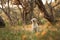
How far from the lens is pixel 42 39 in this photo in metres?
9.27

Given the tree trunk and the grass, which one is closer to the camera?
the grass

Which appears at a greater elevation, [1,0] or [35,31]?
[1,0]

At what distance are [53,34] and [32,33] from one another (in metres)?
1.03

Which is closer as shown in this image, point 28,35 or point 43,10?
point 28,35

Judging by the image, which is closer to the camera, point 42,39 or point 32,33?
point 42,39

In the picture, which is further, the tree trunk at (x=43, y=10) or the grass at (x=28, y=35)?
the tree trunk at (x=43, y=10)

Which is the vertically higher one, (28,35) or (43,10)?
(43,10)

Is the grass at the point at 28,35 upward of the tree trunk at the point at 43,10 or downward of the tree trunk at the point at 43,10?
downward

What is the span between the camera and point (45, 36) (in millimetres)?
9484

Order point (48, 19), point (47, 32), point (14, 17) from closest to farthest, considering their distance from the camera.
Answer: point (47, 32), point (48, 19), point (14, 17)

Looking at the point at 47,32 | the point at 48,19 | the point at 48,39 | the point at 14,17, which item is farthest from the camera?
the point at 14,17

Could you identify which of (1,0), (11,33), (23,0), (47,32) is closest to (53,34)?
(47,32)

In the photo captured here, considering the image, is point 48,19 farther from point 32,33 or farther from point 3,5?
point 3,5

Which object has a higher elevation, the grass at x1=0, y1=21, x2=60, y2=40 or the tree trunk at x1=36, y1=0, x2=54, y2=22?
the tree trunk at x1=36, y1=0, x2=54, y2=22
